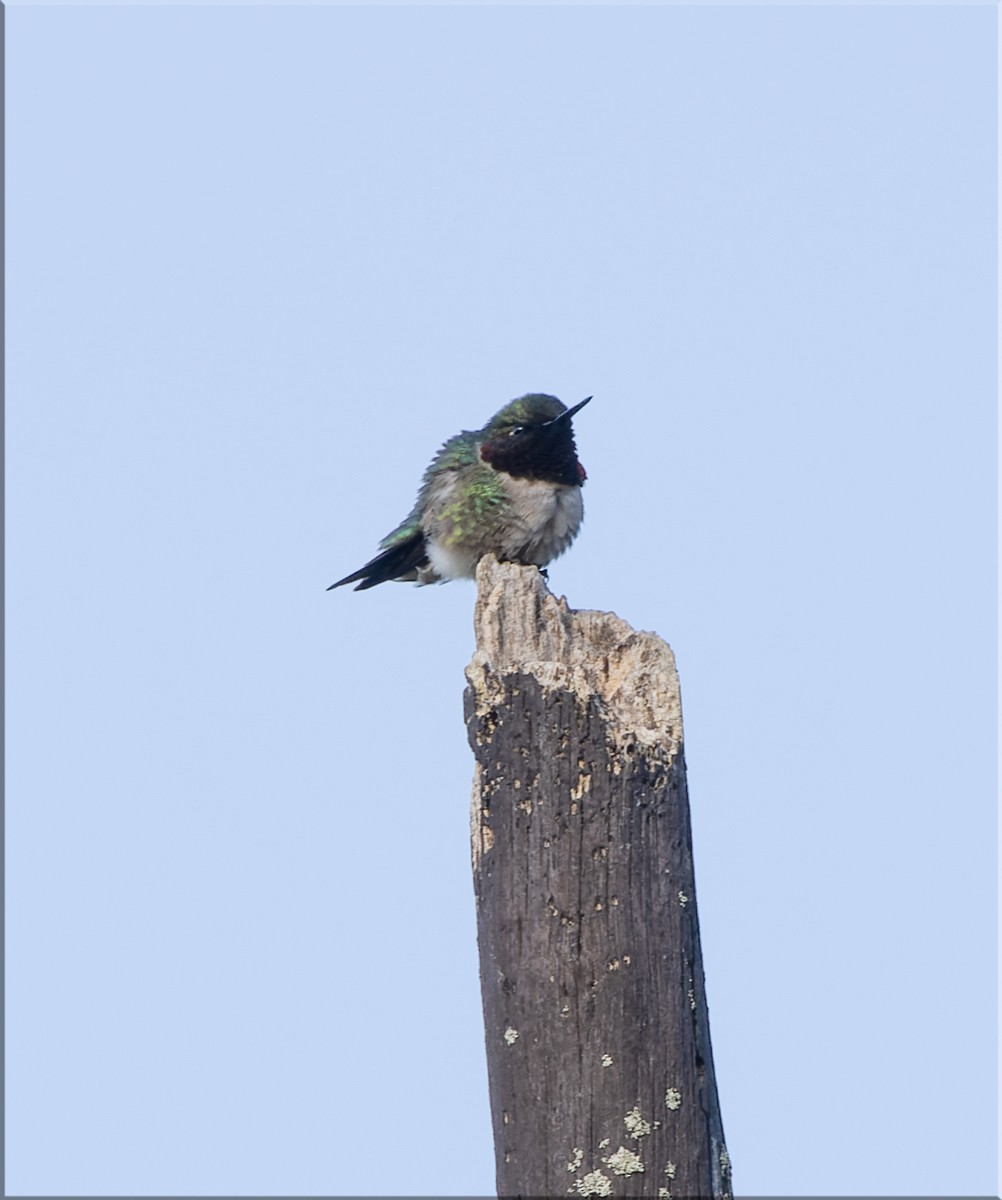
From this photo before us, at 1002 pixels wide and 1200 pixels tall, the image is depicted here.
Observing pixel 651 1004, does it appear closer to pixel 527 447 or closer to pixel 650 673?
pixel 650 673

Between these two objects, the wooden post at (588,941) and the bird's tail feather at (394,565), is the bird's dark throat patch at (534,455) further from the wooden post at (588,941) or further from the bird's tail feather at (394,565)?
the wooden post at (588,941)

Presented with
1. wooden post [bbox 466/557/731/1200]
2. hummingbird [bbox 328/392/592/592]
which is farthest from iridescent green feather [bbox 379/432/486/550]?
wooden post [bbox 466/557/731/1200]

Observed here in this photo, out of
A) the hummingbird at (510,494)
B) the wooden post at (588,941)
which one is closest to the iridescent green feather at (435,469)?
the hummingbird at (510,494)

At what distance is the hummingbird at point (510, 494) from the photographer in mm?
8648

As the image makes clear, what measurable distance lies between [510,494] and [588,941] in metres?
4.01

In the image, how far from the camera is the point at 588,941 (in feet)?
16.3

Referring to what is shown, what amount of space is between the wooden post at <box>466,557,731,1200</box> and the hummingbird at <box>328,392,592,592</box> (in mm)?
3337

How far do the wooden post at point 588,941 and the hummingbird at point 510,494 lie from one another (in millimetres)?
3337

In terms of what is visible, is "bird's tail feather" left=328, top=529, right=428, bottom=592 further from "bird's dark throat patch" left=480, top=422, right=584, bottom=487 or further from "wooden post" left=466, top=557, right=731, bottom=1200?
"wooden post" left=466, top=557, right=731, bottom=1200

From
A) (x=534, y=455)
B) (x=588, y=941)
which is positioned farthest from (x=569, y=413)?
(x=588, y=941)

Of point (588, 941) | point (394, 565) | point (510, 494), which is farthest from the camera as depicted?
point (394, 565)

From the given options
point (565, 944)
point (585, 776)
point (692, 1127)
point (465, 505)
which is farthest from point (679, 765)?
point (465, 505)

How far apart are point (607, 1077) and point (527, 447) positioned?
443cm

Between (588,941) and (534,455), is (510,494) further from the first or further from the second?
(588,941)
